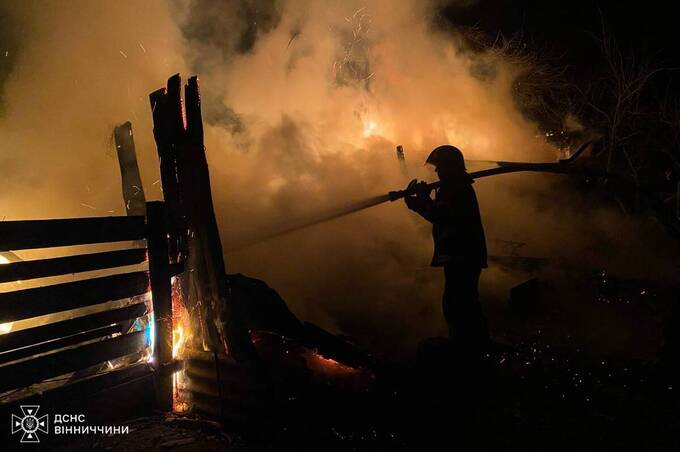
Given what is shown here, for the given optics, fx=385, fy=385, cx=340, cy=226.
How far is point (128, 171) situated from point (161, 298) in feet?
14.1

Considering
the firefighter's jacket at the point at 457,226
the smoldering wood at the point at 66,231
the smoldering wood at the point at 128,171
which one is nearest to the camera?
the smoldering wood at the point at 66,231

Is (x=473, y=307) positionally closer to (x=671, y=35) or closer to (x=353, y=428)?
(x=353, y=428)

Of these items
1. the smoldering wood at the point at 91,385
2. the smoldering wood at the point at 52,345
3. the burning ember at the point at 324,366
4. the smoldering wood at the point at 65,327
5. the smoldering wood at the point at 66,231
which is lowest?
the burning ember at the point at 324,366

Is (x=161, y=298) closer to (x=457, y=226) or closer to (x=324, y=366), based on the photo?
(x=324, y=366)

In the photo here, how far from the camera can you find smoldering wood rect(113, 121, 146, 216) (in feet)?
24.0

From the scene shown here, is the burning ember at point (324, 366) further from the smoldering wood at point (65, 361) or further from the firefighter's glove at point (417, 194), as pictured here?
the firefighter's glove at point (417, 194)

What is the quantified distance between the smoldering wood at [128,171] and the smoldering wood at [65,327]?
3764mm

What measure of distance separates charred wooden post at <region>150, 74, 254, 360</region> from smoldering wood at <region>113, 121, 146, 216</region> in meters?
3.67

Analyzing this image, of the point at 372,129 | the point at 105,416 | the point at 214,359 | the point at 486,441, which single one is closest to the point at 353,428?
the point at 486,441

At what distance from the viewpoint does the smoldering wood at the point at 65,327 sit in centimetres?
351

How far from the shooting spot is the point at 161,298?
163 inches

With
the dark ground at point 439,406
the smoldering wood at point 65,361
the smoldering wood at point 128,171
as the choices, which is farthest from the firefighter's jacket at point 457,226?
the smoldering wood at point 128,171

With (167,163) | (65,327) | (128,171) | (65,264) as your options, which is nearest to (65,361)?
(65,327)

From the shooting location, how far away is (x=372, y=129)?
17734 mm
